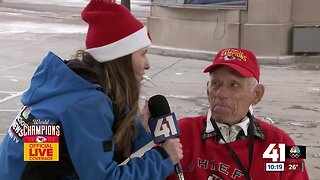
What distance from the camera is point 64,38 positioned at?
18.5m

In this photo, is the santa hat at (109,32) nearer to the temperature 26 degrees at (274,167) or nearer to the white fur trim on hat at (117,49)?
the white fur trim on hat at (117,49)

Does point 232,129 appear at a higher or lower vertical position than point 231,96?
lower

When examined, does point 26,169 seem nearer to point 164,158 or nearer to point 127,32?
point 164,158

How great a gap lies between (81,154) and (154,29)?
13.3 meters

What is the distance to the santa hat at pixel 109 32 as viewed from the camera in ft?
→ 8.01

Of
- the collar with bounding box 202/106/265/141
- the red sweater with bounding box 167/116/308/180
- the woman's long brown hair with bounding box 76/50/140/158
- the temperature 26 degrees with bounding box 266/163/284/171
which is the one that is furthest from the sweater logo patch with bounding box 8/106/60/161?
the temperature 26 degrees with bounding box 266/163/284/171

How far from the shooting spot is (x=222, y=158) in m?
2.75

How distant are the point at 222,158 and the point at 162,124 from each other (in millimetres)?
476

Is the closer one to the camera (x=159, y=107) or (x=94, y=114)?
(x=94, y=114)

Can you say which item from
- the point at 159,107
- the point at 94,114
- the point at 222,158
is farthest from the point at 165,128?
the point at 222,158

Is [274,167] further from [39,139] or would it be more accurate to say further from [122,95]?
[39,139]

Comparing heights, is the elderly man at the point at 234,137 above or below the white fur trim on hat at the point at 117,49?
below

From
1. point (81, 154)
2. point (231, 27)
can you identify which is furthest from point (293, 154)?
point (231, 27)

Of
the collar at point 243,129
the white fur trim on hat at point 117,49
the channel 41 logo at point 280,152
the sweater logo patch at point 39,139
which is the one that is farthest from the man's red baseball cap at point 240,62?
the sweater logo patch at point 39,139
